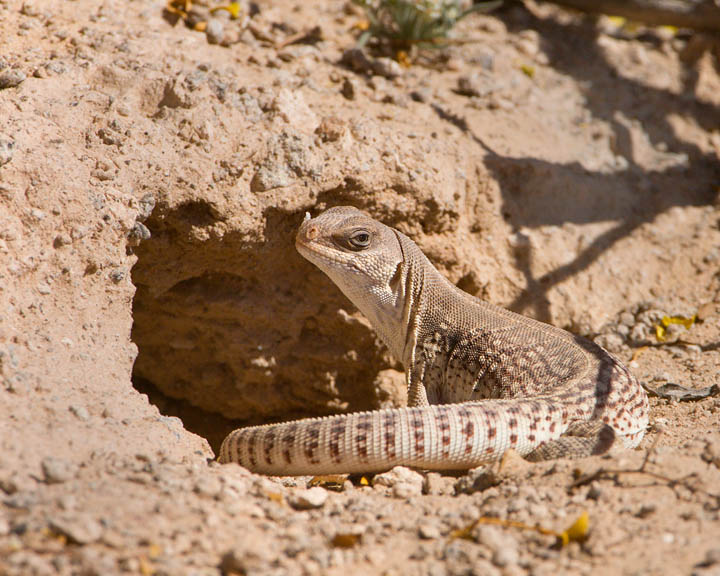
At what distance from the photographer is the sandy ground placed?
9.95 ft

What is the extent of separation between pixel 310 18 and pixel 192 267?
2.71 meters

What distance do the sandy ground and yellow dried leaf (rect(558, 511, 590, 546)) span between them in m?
0.04

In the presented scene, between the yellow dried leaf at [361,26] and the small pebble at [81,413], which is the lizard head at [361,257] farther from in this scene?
the yellow dried leaf at [361,26]

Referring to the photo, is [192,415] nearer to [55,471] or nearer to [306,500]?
[306,500]

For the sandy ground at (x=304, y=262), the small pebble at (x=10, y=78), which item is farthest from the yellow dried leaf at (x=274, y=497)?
the small pebble at (x=10, y=78)

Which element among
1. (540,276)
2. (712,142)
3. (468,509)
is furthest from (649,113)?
(468,509)

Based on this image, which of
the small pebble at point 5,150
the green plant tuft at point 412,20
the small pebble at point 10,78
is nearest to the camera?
the small pebble at point 5,150

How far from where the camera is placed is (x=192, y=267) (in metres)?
5.49

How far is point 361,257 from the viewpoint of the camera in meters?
4.99

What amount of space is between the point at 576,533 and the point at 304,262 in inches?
132

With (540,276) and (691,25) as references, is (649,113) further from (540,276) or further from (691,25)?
(540,276)

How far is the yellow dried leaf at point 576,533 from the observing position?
2.97 metres

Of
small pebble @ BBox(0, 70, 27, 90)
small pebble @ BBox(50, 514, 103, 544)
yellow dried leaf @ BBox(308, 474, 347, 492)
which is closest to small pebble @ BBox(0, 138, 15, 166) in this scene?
small pebble @ BBox(0, 70, 27, 90)

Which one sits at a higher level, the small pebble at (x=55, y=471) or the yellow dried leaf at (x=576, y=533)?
the yellow dried leaf at (x=576, y=533)
